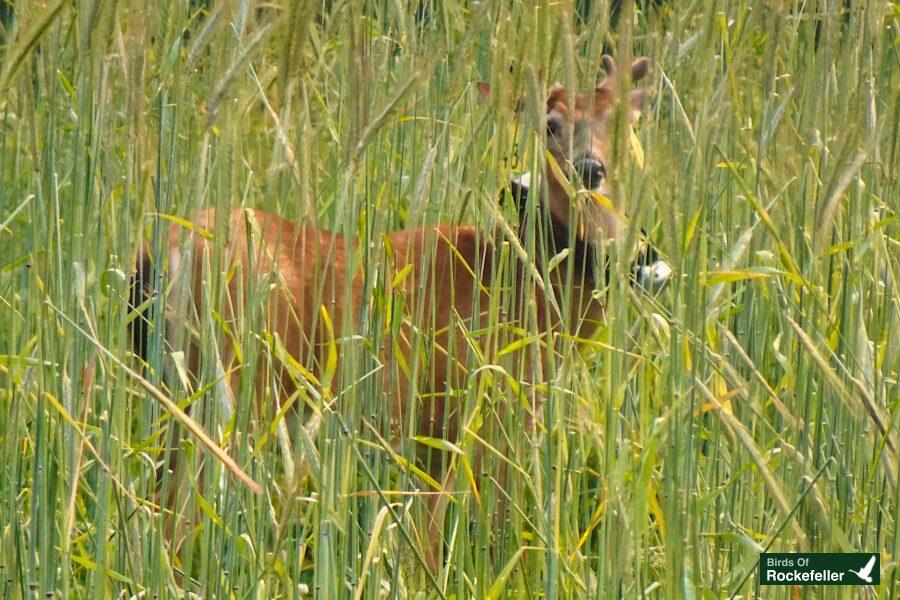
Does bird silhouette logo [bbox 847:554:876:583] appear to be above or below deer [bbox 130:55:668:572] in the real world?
below

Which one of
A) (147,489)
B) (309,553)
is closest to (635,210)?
(147,489)

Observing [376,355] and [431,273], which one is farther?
[431,273]

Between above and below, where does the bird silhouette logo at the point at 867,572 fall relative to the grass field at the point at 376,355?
below

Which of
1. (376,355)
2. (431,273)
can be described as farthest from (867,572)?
(431,273)

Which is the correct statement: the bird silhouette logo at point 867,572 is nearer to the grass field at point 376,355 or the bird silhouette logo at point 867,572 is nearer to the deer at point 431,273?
the grass field at point 376,355

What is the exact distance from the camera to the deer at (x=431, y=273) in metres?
0.93

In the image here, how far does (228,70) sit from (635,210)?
32 cm

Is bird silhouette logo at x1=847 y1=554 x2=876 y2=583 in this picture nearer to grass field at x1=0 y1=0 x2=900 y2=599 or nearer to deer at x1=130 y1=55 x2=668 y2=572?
grass field at x1=0 y1=0 x2=900 y2=599

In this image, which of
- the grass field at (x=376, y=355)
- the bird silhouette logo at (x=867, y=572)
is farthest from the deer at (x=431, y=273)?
the bird silhouette logo at (x=867, y=572)

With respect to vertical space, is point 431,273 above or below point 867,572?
above

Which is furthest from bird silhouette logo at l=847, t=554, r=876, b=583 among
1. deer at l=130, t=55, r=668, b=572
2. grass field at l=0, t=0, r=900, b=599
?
deer at l=130, t=55, r=668, b=572

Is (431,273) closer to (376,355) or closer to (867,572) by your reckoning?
(376,355)

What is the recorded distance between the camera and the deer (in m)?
0.93

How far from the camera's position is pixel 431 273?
129cm
